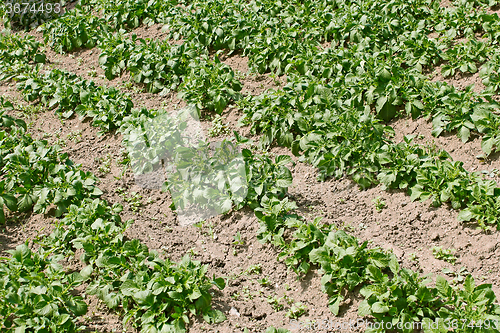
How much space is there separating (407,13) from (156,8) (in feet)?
13.6

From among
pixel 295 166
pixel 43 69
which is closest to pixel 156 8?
pixel 43 69

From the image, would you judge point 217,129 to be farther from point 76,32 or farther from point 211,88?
point 76,32

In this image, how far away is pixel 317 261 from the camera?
10.4 feet

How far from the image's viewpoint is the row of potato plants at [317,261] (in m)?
2.77

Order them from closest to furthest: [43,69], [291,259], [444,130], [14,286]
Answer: [14,286]
[291,259]
[444,130]
[43,69]

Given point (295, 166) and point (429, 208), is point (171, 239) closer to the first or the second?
point (295, 166)

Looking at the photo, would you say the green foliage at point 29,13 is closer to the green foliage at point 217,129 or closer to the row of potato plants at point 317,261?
the green foliage at point 217,129

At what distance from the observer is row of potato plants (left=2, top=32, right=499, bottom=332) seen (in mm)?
2768

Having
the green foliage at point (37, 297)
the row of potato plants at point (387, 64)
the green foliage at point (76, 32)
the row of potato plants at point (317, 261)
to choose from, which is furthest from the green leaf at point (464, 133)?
the green foliage at point (76, 32)

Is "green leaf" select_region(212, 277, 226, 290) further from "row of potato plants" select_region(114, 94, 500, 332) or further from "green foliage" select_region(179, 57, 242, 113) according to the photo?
"green foliage" select_region(179, 57, 242, 113)

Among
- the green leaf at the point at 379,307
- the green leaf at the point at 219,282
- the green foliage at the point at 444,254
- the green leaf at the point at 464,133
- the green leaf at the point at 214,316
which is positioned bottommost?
the green foliage at the point at 444,254

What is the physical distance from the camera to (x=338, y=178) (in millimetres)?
4234

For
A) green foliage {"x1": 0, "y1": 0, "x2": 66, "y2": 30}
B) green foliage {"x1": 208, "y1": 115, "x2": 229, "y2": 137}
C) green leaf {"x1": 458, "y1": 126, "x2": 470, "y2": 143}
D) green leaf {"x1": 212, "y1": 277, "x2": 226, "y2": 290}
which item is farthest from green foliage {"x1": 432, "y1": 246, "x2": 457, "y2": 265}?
green foliage {"x1": 0, "y1": 0, "x2": 66, "y2": 30}

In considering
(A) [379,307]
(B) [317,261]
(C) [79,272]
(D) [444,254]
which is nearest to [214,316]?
(B) [317,261]
